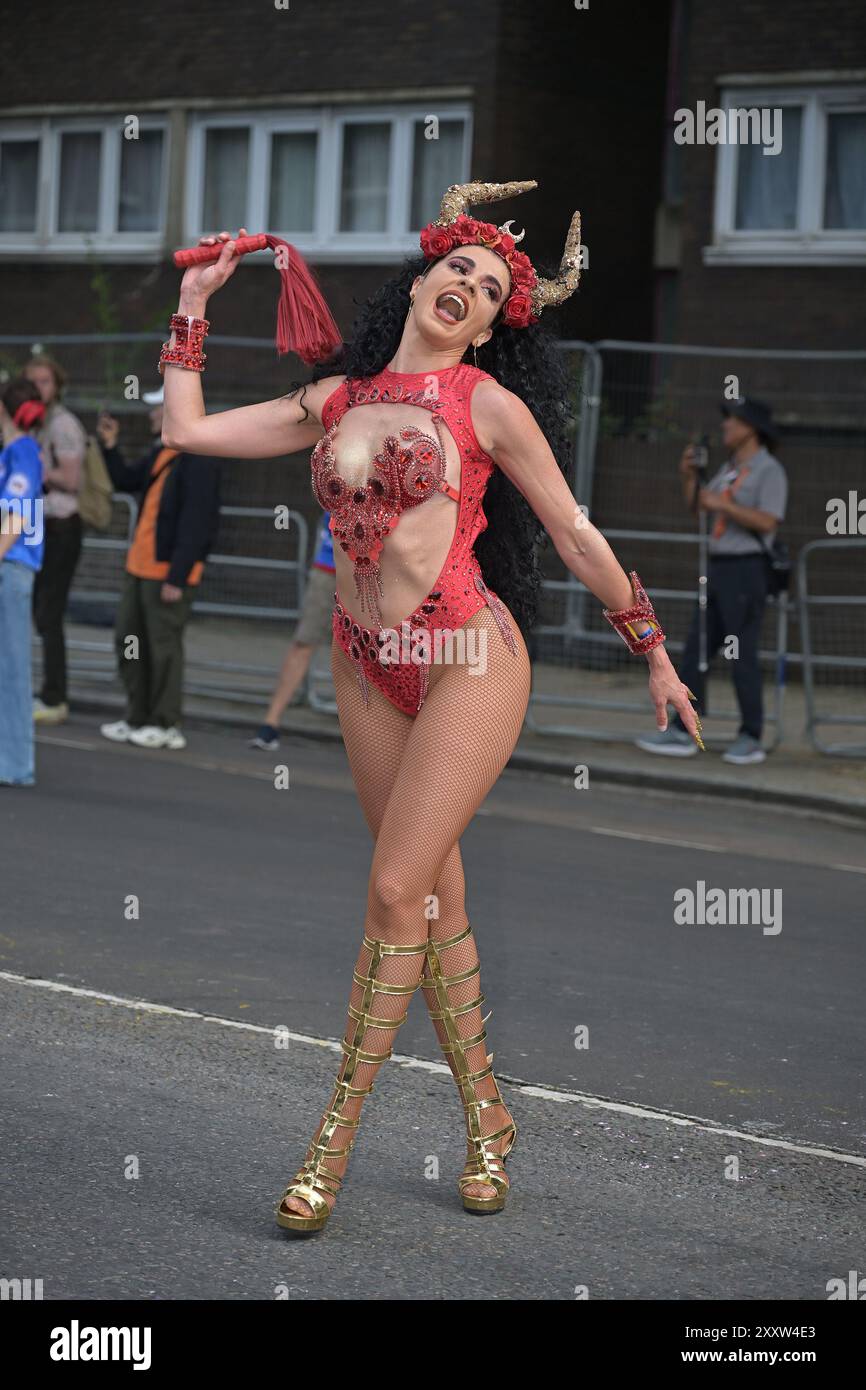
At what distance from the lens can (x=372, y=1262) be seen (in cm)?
425

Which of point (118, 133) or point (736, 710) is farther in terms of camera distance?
point (118, 133)

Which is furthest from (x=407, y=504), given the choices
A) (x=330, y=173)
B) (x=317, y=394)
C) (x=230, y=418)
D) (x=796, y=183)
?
(x=330, y=173)

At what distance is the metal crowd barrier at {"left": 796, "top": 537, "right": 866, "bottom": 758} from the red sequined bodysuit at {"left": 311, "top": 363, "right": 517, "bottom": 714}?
8436 millimetres

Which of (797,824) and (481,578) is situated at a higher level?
(481,578)

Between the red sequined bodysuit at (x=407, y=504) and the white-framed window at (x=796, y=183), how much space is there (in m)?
13.7

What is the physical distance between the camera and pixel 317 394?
4656 mm

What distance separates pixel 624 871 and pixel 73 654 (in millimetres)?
7452

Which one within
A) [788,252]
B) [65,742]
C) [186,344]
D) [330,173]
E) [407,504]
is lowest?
[65,742]

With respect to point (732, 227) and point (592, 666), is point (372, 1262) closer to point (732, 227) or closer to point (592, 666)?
point (592, 666)

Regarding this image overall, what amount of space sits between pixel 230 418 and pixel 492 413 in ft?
2.12

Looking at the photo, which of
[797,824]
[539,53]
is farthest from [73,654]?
[539,53]

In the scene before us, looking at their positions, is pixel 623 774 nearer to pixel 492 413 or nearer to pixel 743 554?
pixel 743 554

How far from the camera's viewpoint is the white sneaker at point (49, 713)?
518 inches

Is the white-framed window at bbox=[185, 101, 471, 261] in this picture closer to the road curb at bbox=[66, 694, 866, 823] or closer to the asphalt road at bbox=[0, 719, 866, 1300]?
the road curb at bbox=[66, 694, 866, 823]
